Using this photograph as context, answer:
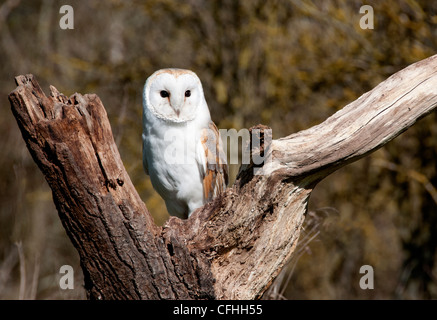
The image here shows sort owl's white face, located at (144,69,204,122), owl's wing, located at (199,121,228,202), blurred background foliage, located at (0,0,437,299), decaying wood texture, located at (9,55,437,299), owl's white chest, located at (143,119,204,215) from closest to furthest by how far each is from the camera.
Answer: decaying wood texture, located at (9,55,437,299)
owl's white face, located at (144,69,204,122)
owl's white chest, located at (143,119,204,215)
owl's wing, located at (199,121,228,202)
blurred background foliage, located at (0,0,437,299)

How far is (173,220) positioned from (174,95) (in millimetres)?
950

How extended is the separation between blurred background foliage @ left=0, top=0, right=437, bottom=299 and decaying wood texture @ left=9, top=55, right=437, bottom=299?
10.0 feet

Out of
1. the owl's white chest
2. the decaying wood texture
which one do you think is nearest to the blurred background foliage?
the owl's white chest

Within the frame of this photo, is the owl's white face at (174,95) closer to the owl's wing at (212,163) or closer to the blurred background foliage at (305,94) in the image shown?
the owl's wing at (212,163)

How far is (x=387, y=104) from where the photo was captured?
116 inches

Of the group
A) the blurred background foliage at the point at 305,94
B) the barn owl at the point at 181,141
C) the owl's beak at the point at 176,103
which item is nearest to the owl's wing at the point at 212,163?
the barn owl at the point at 181,141

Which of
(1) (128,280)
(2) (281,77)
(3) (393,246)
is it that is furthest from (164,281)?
(3) (393,246)

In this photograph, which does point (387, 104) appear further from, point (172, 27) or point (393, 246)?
point (393, 246)

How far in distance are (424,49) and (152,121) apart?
12.2 feet

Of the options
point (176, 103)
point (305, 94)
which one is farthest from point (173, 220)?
point (305, 94)

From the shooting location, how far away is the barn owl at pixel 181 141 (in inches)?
146

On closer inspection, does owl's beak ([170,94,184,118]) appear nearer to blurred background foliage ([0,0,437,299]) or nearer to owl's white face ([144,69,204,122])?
owl's white face ([144,69,204,122])

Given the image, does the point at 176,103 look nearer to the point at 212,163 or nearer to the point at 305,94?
the point at 212,163

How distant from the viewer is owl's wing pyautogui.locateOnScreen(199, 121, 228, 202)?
4.09 meters
